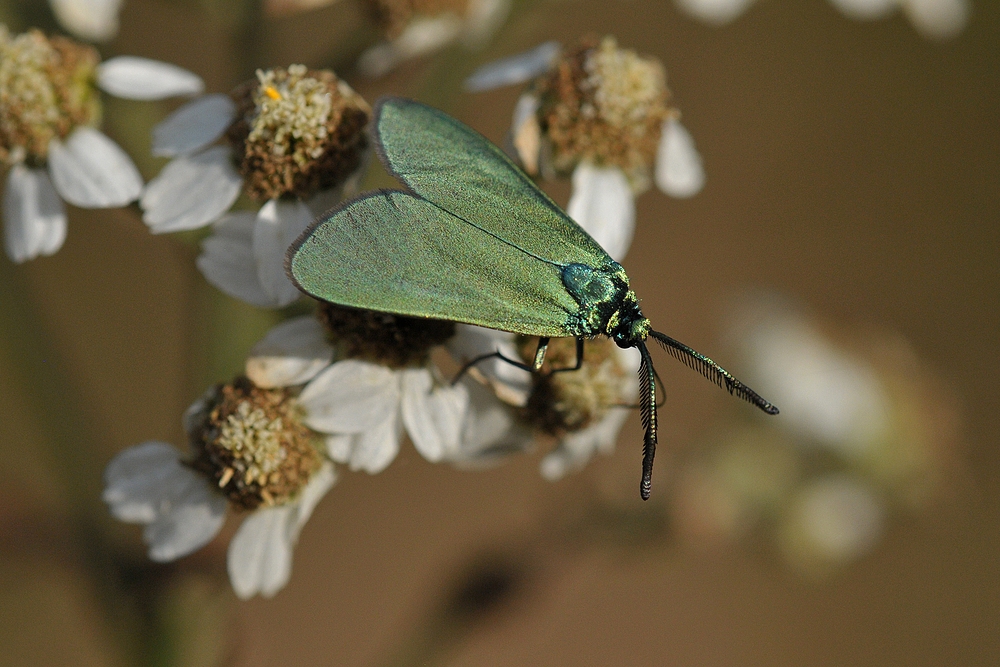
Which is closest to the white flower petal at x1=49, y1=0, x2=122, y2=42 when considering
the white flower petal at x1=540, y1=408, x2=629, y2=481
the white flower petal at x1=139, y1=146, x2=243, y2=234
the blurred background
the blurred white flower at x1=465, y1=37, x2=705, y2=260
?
the blurred background

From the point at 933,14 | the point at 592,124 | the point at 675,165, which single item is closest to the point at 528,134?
the point at 592,124

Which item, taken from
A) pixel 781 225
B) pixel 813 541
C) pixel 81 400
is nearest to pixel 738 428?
pixel 813 541

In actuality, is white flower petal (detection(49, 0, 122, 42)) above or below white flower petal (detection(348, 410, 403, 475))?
above

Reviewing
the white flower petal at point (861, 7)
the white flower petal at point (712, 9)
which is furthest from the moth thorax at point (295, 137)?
the white flower petal at point (861, 7)

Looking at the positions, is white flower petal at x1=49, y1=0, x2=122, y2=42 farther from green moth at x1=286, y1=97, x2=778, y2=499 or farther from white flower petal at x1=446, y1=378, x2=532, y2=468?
white flower petal at x1=446, y1=378, x2=532, y2=468

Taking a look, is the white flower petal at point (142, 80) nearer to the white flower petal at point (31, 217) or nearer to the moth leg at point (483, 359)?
the white flower petal at point (31, 217)

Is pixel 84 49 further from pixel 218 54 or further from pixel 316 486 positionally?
pixel 218 54
